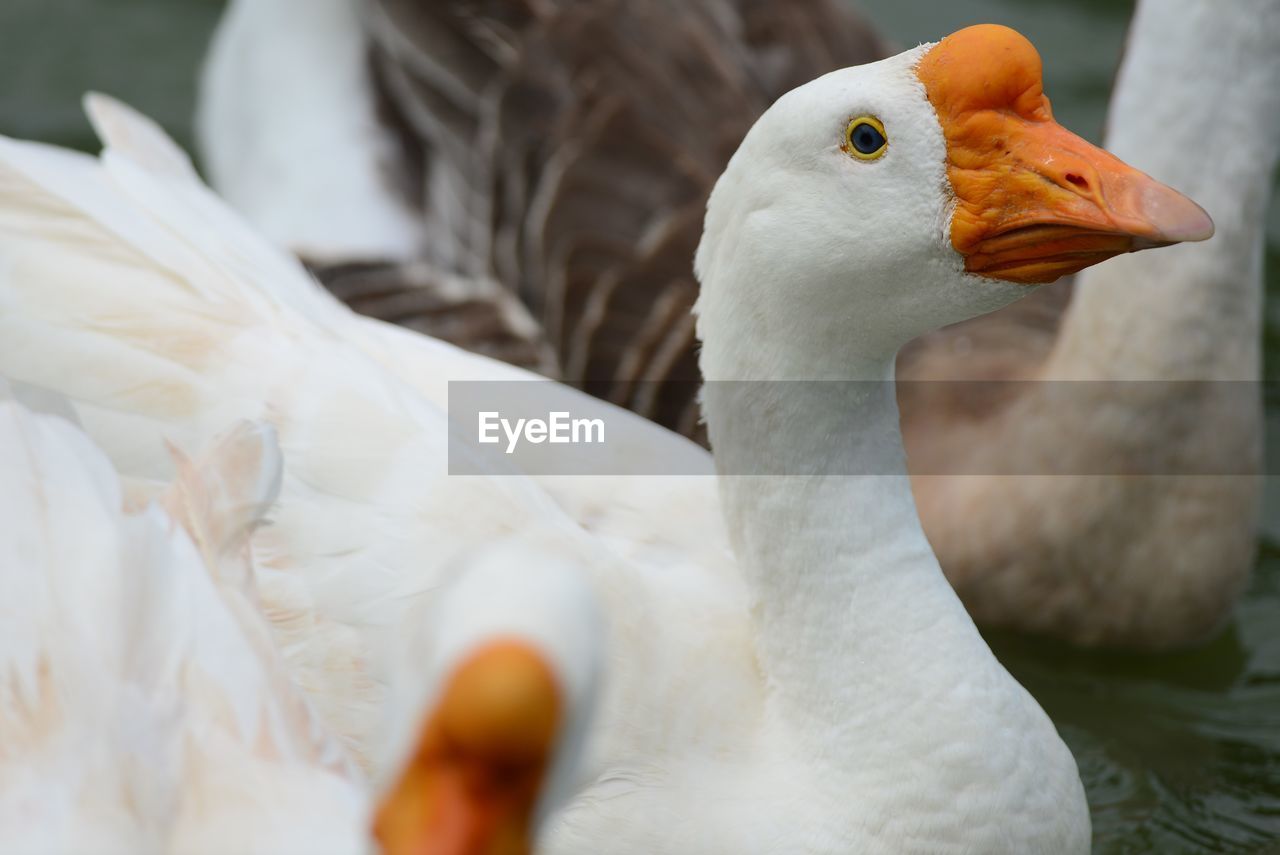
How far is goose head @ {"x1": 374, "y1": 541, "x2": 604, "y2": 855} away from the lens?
1409 millimetres

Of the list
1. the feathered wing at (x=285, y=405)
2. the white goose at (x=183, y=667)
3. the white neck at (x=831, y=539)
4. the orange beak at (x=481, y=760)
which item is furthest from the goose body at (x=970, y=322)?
the orange beak at (x=481, y=760)

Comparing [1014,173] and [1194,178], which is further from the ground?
[1014,173]

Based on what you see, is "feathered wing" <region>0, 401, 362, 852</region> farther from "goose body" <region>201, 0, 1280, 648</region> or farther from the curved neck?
"goose body" <region>201, 0, 1280, 648</region>

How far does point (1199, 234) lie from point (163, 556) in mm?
1286

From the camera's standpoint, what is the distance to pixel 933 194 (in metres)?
2.27

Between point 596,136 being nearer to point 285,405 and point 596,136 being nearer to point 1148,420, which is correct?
point 1148,420

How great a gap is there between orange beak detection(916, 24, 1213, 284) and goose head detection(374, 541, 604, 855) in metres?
0.93

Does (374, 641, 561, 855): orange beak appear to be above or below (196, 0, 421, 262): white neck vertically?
above

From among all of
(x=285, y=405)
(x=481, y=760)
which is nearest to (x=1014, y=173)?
(x=285, y=405)

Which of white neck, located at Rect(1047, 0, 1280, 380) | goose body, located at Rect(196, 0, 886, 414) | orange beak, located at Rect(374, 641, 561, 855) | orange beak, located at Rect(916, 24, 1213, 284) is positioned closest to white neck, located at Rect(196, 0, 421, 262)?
goose body, located at Rect(196, 0, 886, 414)

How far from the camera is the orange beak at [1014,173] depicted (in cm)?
223

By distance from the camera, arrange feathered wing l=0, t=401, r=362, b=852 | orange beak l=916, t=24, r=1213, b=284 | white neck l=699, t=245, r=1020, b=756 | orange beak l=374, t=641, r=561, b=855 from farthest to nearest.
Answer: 1. white neck l=699, t=245, r=1020, b=756
2. orange beak l=916, t=24, r=1213, b=284
3. feathered wing l=0, t=401, r=362, b=852
4. orange beak l=374, t=641, r=561, b=855

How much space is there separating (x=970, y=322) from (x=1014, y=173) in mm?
1683

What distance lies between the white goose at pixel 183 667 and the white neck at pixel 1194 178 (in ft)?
5.77
